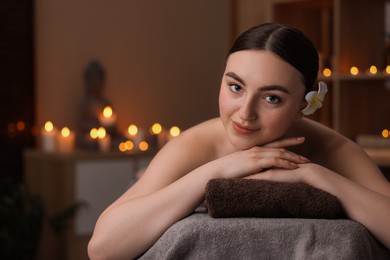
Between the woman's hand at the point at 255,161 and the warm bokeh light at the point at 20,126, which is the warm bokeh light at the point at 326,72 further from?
the woman's hand at the point at 255,161

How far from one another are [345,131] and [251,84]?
2.70m

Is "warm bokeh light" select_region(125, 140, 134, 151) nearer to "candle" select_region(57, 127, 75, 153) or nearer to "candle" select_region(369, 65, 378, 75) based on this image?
A: "candle" select_region(57, 127, 75, 153)

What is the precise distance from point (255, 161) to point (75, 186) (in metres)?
2.77

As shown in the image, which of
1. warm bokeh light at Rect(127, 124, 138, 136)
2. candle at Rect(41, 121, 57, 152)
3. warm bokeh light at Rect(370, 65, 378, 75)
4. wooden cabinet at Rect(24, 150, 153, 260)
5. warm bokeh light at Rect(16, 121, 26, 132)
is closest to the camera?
warm bokeh light at Rect(370, 65, 378, 75)

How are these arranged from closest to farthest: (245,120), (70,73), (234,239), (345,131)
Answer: (234,239)
(245,120)
(345,131)
(70,73)

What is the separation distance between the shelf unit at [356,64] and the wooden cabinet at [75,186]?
1052 mm

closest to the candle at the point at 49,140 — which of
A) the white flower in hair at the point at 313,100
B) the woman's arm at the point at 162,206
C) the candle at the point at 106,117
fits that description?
the candle at the point at 106,117

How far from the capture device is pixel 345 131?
3.69m

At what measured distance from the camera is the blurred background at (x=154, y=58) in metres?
3.72

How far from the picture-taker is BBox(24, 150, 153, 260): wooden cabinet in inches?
149

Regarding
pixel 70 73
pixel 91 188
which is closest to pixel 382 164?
pixel 91 188

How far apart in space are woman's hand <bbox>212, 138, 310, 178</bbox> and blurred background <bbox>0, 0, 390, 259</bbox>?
6.85ft

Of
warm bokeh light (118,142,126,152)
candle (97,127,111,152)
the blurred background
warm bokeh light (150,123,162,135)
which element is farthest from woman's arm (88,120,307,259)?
warm bokeh light (150,123,162,135)

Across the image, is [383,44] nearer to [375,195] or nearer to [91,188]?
[91,188]
